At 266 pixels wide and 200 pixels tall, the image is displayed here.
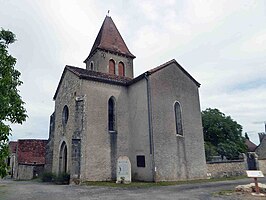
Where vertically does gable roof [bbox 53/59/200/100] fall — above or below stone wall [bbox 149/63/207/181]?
above

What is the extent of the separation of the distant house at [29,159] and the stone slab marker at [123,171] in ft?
44.9

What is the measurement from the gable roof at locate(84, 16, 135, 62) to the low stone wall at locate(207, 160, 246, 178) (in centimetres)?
1543

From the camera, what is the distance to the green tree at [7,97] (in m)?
6.18

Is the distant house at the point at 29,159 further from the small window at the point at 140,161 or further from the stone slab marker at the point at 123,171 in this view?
the small window at the point at 140,161

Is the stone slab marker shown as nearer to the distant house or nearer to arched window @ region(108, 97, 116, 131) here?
arched window @ region(108, 97, 116, 131)

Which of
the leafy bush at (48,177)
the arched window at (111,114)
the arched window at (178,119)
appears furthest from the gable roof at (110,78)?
the leafy bush at (48,177)

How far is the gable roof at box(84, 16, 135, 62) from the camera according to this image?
1071 inches

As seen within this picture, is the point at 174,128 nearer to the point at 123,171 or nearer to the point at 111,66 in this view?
the point at 123,171

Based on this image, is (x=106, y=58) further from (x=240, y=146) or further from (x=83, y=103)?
(x=240, y=146)

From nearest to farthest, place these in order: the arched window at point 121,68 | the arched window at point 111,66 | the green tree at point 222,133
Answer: the arched window at point 111,66 → the arched window at point 121,68 → the green tree at point 222,133

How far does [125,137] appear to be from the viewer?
20.1m

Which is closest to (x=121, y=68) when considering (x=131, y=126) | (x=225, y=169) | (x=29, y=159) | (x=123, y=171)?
(x=131, y=126)

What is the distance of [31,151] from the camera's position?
31.7m

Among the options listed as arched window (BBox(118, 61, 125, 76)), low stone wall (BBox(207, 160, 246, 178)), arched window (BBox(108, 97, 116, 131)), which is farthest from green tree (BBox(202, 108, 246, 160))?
arched window (BBox(108, 97, 116, 131))
